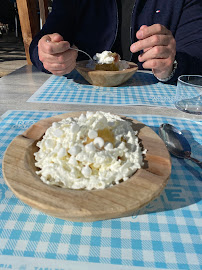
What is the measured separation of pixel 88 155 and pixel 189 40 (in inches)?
48.2

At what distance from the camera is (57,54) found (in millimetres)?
1064

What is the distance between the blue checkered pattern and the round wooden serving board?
0.53m

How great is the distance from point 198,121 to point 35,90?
750 millimetres

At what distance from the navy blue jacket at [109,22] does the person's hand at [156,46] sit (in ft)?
0.73

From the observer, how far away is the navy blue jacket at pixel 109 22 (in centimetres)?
135

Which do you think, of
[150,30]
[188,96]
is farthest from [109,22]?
[188,96]

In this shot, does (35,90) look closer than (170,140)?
No

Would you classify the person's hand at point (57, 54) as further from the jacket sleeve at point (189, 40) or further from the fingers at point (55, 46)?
the jacket sleeve at point (189, 40)

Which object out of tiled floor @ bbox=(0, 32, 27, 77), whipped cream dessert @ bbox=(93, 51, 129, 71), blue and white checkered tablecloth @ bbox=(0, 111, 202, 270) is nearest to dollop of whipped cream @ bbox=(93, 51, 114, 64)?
whipped cream dessert @ bbox=(93, 51, 129, 71)

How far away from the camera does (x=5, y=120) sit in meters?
0.79

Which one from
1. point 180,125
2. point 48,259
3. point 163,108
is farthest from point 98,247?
point 163,108

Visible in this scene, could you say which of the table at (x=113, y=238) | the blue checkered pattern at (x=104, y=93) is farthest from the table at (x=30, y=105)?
the table at (x=113, y=238)

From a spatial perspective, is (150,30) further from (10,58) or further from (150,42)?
(10,58)

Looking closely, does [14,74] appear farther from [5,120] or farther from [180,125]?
[180,125]
